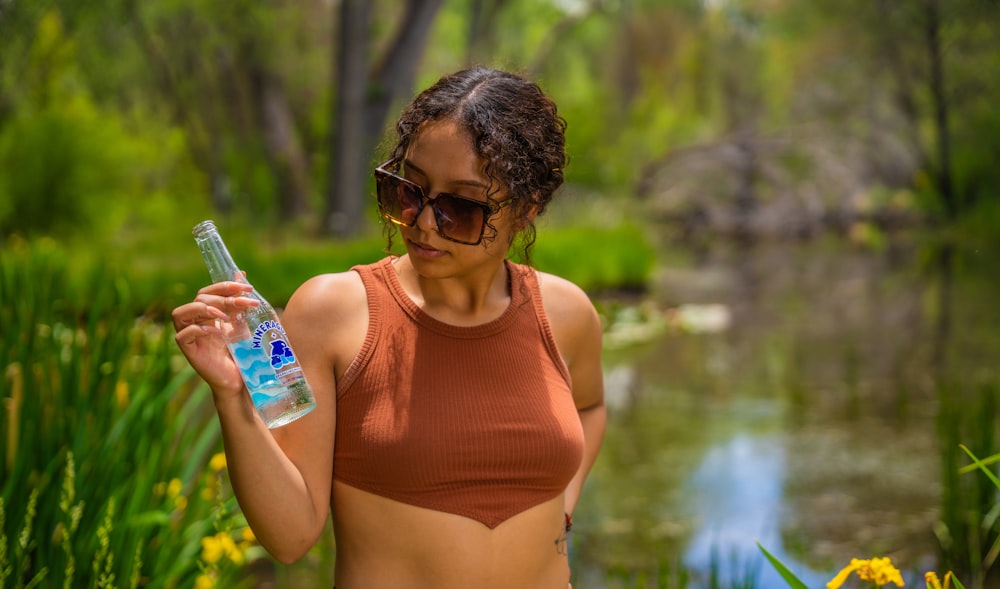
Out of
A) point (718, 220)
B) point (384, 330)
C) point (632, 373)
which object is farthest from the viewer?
point (718, 220)

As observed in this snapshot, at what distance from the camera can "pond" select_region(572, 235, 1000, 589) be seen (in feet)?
15.0

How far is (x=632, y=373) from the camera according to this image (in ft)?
28.0

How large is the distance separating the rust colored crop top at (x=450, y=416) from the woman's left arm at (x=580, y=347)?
0.12 m

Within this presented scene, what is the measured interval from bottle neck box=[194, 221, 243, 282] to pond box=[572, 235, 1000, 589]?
4.71 feet

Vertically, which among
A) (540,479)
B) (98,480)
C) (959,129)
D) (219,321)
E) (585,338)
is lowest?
(959,129)

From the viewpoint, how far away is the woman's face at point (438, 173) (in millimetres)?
1835

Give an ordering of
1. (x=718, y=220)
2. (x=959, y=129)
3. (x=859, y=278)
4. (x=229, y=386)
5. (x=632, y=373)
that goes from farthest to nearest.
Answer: (x=959, y=129), (x=718, y=220), (x=859, y=278), (x=632, y=373), (x=229, y=386)

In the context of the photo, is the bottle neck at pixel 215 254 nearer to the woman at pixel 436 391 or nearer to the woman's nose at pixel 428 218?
the woman at pixel 436 391

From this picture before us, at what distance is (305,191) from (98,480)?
2090cm

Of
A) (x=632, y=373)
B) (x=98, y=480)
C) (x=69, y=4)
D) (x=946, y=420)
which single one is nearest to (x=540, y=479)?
(x=98, y=480)

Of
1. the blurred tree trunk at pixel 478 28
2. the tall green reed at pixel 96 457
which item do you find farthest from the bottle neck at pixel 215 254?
the blurred tree trunk at pixel 478 28

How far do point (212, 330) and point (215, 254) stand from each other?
14 centimetres

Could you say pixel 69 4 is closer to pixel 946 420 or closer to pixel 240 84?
pixel 240 84

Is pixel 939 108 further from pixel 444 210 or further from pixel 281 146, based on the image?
pixel 444 210
